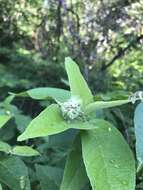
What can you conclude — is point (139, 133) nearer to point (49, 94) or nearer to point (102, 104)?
point (102, 104)

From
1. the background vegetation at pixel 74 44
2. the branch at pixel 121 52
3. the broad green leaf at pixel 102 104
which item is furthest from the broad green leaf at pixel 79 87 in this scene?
the branch at pixel 121 52

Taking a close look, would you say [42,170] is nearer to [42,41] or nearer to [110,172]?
[110,172]

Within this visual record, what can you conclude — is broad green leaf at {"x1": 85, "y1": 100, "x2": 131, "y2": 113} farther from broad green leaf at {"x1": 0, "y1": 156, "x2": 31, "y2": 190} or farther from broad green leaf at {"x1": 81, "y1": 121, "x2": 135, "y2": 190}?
broad green leaf at {"x1": 0, "y1": 156, "x2": 31, "y2": 190}

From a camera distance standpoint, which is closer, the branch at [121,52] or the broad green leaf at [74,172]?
the broad green leaf at [74,172]

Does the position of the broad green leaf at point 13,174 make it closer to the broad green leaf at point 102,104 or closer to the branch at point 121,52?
the broad green leaf at point 102,104

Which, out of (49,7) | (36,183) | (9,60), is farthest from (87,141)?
(9,60)

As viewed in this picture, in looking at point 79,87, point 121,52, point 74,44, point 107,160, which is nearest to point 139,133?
point 107,160
